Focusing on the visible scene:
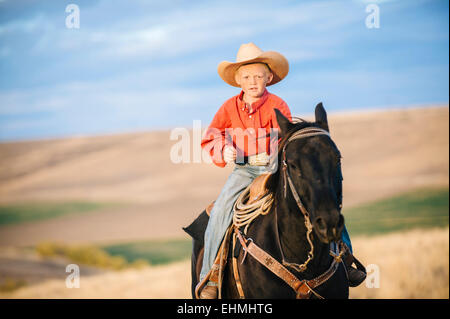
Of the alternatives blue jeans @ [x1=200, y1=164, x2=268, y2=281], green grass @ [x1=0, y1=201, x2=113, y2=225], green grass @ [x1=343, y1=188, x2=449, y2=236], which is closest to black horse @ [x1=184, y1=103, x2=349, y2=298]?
blue jeans @ [x1=200, y1=164, x2=268, y2=281]

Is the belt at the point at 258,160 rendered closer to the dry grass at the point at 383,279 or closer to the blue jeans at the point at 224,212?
the blue jeans at the point at 224,212

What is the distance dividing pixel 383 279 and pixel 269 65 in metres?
8.85

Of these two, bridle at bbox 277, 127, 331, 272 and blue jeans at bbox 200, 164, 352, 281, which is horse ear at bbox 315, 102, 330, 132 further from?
blue jeans at bbox 200, 164, 352, 281

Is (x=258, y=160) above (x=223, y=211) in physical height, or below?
above

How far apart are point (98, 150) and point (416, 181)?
3488cm

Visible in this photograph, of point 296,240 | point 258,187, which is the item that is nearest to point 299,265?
point 296,240

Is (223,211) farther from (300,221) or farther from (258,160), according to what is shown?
(300,221)

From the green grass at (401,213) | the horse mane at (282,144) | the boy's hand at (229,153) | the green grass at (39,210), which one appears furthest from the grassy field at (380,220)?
the horse mane at (282,144)

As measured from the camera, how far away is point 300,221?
4.50m

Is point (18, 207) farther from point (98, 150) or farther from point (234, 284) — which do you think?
point (234, 284)

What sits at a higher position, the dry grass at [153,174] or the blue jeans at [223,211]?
the dry grass at [153,174]

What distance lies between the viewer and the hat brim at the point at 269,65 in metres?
5.61

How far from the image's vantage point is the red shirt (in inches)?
219

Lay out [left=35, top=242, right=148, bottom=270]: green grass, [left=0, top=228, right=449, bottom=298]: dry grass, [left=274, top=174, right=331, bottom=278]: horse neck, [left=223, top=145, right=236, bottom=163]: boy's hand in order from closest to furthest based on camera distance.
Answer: [left=274, top=174, right=331, bottom=278]: horse neck → [left=223, top=145, right=236, bottom=163]: boy's hand → [left=0, top=228, right=449, bottom=298]: dry grass → [left=35, top=242, right=148, bottom=270]: green grass
